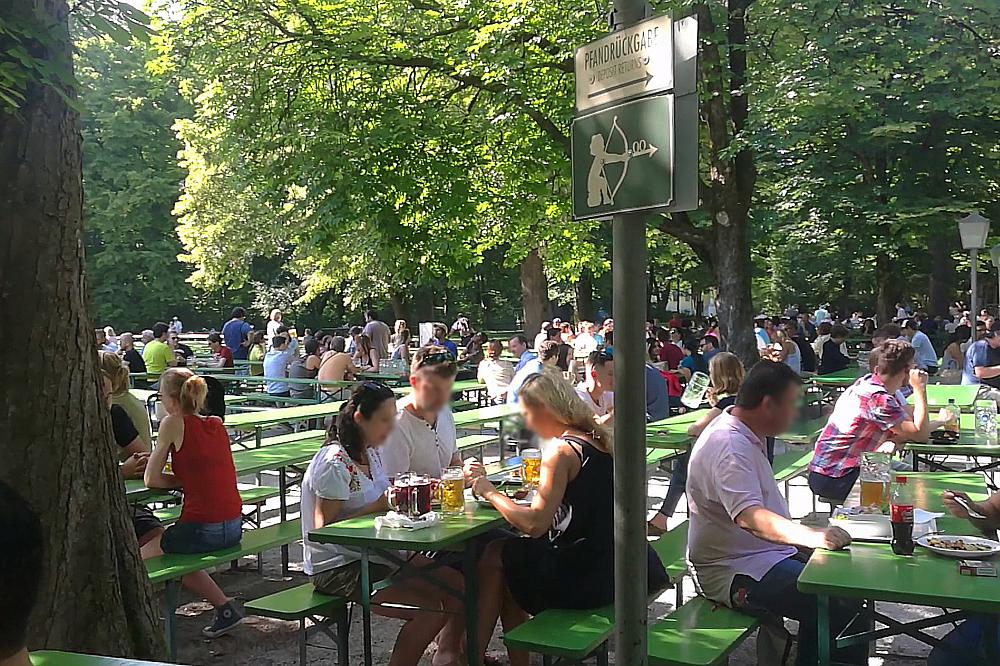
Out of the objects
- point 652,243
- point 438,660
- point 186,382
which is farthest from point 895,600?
point 652,243

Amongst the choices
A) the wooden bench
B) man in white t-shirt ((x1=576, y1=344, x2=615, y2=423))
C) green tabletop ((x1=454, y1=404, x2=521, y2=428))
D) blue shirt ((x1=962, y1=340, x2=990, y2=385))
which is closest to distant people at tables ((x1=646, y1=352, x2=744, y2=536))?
man in white t-shirt ((x1=576, y1=344, x2=615, y2=423))

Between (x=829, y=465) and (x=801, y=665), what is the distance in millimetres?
2399

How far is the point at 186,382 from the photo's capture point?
17.9ft

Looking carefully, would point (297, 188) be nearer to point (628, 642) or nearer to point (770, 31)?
point (770, 31)

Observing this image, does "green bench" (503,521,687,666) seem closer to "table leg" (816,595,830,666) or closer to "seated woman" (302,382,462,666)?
"seated woman" (302,382,462,666)

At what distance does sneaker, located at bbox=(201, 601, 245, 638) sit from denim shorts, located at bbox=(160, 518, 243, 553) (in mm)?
416

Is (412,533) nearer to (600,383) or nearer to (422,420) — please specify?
(422,420)

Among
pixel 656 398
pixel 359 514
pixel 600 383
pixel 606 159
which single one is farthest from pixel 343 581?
pixel 656 398

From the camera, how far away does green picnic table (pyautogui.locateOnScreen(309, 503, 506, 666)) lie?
167 inches

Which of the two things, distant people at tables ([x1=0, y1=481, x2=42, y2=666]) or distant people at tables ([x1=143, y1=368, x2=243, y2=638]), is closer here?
distant people at tables ([x1=0, y1=481, x2=42, y2=666])

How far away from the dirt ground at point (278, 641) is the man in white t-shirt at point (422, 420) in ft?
3.35

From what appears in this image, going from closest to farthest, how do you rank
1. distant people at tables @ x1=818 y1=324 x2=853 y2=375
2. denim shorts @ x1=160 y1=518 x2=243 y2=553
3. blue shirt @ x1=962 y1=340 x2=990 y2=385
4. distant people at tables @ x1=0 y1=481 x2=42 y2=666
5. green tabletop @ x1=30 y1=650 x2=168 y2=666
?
1. distant people at tables @ x1=0 y1=481 x2=42 y2=666
2. green tabletop @ x1=30 y1=650 x2=168 y2=666
3. denim shorts @ x1=160 y1=518 x2=243 y2=553
4. blue shirt @ x1=962 y1=340 x2=990 y2=385
5. distant people at tables @ x1=818 y1=324 x2=853 y2=375

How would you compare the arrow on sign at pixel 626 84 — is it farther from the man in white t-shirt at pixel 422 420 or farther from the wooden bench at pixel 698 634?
the man in white t-shirt at pixel 422 420

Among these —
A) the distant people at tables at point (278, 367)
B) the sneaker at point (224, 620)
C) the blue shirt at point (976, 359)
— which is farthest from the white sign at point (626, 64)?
the distant people at tables at point (278, 367)
